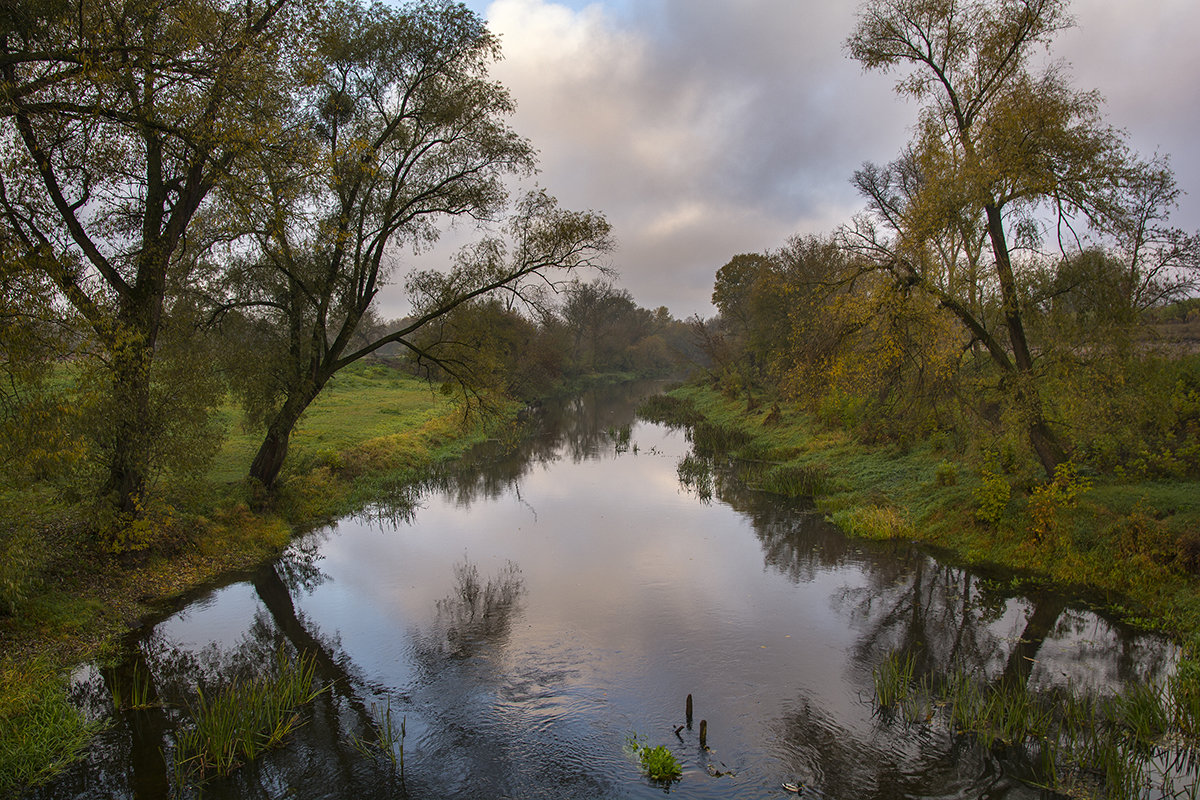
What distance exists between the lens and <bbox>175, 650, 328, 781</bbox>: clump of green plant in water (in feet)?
23.5

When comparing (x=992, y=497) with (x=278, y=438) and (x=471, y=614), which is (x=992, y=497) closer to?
(x=471, y=614)

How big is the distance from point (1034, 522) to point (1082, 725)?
641cm

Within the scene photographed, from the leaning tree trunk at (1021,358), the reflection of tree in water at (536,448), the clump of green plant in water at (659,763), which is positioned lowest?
the clump of green plant in water at (659,763)

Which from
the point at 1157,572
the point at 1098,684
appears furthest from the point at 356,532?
the point at 1157,572

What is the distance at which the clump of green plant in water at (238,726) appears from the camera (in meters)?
7.15

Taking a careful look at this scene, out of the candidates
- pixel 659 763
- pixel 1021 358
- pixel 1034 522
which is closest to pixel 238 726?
Result: pixel 659 763

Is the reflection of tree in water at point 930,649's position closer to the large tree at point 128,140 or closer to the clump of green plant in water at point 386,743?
the clump of green plant in water at point 386,743

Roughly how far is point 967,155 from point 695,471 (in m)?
14.2

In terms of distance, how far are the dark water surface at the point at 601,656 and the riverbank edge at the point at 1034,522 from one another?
0.79 meters

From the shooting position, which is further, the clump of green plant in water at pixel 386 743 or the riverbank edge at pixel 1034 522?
the riverbank edge at pixel 1034 522

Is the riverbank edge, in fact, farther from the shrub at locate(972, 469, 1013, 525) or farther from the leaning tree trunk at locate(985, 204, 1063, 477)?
the leaning tree trunk at locate(985, 204, 1063, 477)

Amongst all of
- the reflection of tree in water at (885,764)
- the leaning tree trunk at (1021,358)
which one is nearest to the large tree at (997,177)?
the leaning tree trunk at (1021,358)

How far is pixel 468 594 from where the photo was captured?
1305cm

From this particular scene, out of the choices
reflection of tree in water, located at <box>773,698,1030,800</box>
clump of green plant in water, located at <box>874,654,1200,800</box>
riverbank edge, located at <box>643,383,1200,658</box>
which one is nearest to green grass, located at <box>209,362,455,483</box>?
riverbank edge, located at <box>643,383,1200,658</box>
